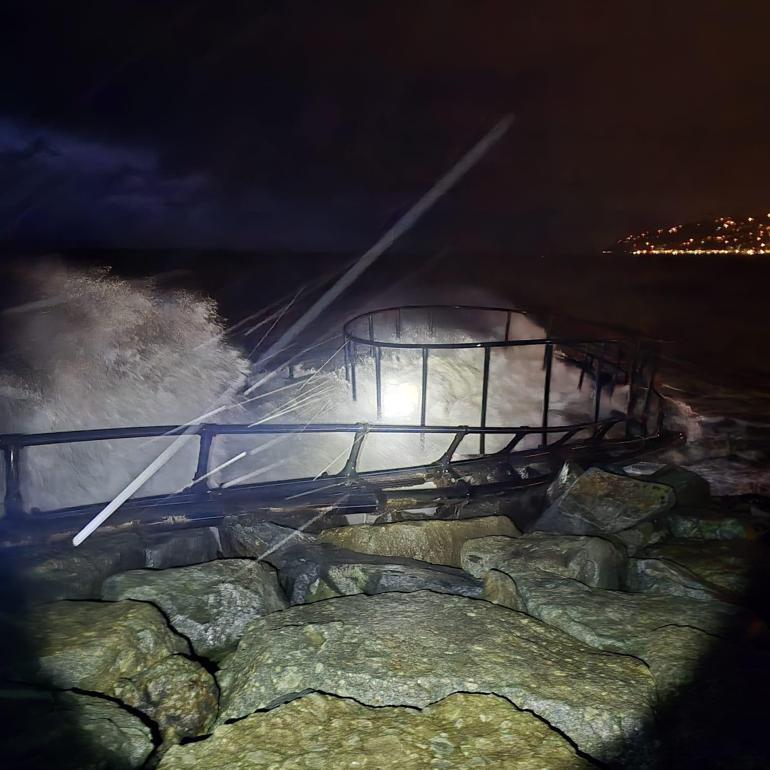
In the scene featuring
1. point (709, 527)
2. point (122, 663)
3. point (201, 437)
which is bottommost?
point (709, 527)

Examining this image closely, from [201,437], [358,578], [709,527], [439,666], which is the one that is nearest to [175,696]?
[439,666]

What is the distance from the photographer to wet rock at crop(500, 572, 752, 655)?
2752mm

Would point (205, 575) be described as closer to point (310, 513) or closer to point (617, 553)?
point (310, 513)

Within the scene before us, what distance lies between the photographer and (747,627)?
2809 mm

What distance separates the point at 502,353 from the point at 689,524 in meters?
8.69

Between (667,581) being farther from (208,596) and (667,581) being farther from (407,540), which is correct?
(208,596)

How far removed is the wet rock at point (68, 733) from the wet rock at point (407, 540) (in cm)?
219

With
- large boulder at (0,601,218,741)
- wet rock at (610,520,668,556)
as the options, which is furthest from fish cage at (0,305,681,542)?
large boulder at (0,601,218,741)

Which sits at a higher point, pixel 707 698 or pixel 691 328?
pixel 691 328

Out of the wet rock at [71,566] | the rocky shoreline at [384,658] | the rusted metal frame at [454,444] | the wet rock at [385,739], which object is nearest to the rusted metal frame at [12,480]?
the wet rock at [71,566]

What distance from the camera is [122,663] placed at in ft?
8.03

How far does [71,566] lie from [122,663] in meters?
1.24

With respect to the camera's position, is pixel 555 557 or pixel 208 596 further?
pixel 555 557

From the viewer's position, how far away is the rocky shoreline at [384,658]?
1958 mm
